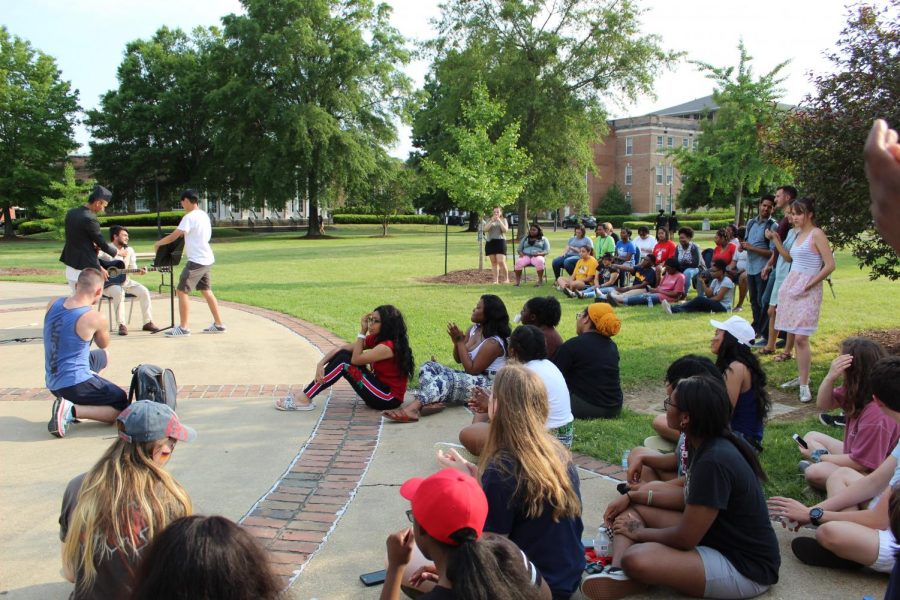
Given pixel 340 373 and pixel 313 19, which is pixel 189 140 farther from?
pixel 340 373

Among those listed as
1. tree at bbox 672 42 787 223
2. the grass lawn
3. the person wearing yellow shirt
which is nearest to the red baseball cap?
the grass lawn

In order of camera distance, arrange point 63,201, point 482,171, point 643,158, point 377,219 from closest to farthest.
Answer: point 482,171 < point 63,201 < point 377,219 < point 643,158

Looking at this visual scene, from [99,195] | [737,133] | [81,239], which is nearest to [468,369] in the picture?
[99,195]

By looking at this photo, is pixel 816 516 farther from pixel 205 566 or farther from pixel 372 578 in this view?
pixel 205 566

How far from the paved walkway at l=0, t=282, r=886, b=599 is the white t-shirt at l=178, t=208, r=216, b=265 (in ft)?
5.45

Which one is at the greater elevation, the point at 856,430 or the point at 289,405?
the point at 856,430

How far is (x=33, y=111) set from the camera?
142 ft

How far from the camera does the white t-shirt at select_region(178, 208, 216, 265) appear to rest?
9.48 m

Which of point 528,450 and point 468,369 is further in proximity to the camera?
point 468,369

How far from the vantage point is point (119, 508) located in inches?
102

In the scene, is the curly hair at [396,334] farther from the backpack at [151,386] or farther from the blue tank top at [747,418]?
the blue tank top at [747,418]

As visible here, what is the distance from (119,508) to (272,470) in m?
2.43

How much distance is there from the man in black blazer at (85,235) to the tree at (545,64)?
91.6 feet

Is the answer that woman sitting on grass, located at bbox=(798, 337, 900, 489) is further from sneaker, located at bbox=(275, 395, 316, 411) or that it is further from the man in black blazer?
the man in black blazer
